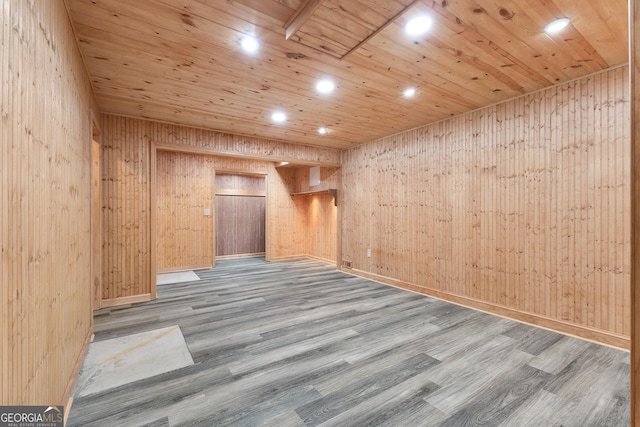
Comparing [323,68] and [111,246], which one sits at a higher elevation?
[323,68]

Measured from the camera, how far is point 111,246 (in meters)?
3.96

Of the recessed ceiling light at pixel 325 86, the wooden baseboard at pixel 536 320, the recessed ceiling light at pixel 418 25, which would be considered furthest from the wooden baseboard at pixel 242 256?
the recessed ceiling light at pixel 418 25

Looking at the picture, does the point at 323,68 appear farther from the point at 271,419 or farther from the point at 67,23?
the point at 271,419

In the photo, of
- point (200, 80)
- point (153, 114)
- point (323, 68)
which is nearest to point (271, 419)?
point (323, 68)

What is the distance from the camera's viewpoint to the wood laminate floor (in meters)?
1.78

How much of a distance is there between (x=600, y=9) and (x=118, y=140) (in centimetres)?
526

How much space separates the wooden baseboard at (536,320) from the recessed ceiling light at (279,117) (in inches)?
130

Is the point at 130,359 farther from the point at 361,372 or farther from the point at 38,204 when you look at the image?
the point at 361,372

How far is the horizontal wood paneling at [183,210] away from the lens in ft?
20.4

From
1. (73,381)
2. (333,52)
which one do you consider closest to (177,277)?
(73,381)

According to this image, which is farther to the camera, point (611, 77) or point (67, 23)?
point (611, 77)

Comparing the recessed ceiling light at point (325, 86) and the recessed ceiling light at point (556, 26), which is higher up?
the recessed ceiling light at point (325, 86)

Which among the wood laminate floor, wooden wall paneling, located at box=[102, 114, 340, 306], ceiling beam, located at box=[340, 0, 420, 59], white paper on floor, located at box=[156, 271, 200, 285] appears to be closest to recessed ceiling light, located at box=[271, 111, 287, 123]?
wooden wall paneling, located at box=[102, 114, 340, 306]

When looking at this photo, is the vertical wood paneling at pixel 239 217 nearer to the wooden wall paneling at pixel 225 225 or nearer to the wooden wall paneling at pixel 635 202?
the wooden wall paneling at pixel 225 225
